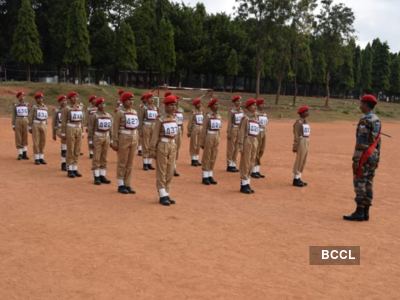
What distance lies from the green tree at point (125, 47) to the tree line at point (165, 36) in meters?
0.11

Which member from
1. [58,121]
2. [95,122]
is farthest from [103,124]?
[58,121]

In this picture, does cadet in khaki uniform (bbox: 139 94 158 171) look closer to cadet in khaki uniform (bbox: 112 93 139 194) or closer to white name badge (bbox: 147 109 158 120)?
white name badge (bbox: 147 109 158 120)

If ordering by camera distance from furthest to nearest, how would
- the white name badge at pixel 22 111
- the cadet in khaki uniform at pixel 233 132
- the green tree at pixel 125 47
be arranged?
the green tree at pixel 125 47 < the white name badge at pixel 22 111 < the cadet in khaki uniform at pixel 233 132

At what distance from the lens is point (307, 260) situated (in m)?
6.22

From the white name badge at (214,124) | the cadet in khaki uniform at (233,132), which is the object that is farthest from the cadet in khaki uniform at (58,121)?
the cadet in khaki uniform at (233,132)

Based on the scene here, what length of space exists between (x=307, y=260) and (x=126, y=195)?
500 cm

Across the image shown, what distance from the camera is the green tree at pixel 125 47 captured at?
1892 inches

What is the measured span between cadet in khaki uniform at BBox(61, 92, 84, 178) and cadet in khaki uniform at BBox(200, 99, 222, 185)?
3.59m

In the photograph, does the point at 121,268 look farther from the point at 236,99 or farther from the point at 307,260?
the point at 236,99

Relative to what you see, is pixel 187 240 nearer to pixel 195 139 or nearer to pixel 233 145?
pixel 233 145

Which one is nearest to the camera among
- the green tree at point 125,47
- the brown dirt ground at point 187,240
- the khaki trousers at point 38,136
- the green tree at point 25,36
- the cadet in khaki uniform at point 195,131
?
the brown dirt ground at point 187,240

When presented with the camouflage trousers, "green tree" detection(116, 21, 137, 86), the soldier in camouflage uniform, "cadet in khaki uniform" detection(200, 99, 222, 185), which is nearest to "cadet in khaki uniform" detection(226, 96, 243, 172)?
"cadet in khaki uniform" detection(200, 99, 222, 185)

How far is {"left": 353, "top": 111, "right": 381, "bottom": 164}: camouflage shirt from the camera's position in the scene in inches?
312

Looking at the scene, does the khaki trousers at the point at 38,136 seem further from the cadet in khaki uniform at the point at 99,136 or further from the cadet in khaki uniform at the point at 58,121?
the cadet in khaki uniform at the point at 99,136
